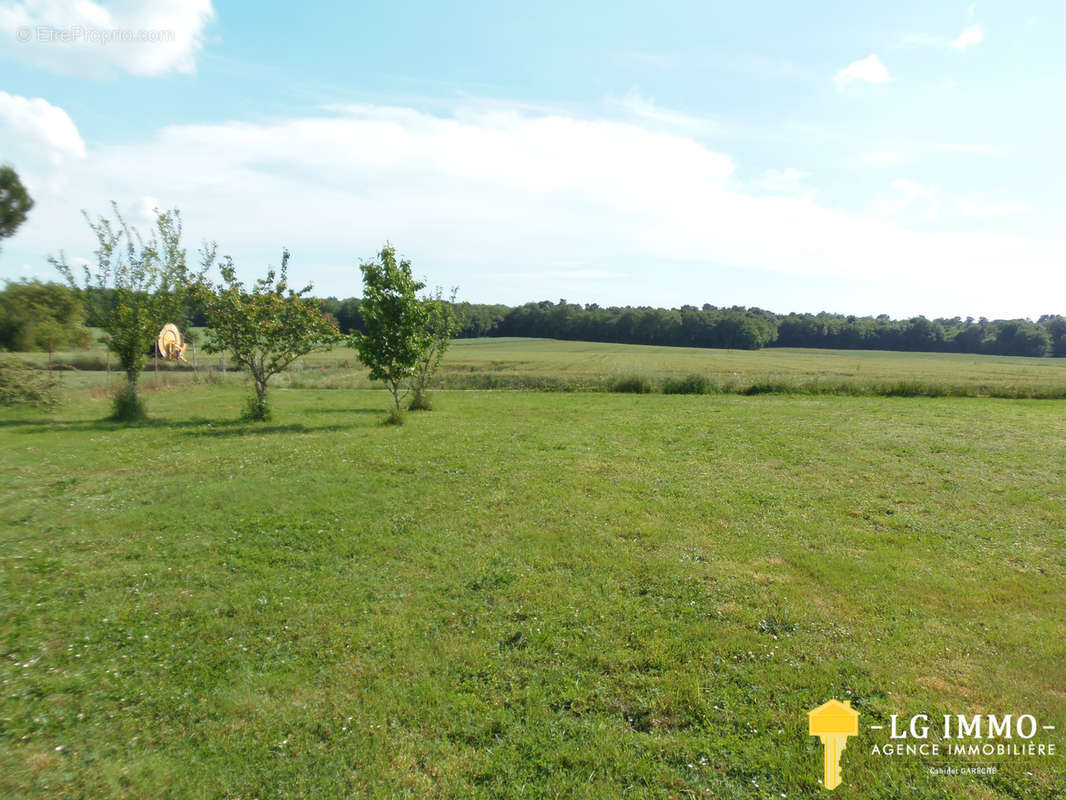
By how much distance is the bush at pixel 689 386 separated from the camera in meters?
32.7

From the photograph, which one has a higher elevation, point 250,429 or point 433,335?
point 433,335

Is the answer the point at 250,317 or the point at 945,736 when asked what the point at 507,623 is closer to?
the point at 945,736

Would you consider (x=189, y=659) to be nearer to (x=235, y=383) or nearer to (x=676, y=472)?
(x=676, y=472)

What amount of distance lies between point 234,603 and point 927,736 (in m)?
7.08

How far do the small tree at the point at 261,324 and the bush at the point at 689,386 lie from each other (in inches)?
778

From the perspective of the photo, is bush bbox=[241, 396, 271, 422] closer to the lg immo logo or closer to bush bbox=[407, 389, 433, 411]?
bush bbox=[407, 389, 433, 411]

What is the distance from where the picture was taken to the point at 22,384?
18.4m

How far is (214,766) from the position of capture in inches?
166

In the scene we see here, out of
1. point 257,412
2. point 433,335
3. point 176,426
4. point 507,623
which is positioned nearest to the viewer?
point 507,623

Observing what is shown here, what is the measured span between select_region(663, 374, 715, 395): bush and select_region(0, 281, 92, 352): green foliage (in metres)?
31.2

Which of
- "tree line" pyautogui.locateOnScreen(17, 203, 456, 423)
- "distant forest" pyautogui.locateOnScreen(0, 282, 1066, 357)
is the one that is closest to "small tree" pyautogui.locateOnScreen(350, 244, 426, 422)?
"tree line" pyautogui.locateOnScreen(17, 203, 456, 423)

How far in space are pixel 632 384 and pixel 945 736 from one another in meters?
29.5

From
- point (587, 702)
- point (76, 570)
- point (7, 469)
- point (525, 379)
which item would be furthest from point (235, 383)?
point (587, 702)

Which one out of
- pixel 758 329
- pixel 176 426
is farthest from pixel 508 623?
pixel 758 329
